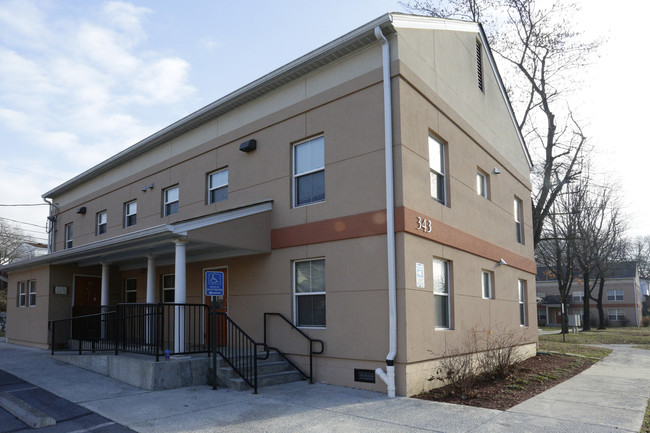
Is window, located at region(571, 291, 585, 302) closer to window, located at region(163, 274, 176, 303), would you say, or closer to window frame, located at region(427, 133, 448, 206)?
window frame, located at region(427, 133, 448, 206)

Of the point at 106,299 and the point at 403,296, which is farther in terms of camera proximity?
the point at 106,299

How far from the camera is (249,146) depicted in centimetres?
1214

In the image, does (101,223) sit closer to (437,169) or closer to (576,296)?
(437,169)

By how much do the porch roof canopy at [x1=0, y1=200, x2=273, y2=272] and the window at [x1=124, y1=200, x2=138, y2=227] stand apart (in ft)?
9.11

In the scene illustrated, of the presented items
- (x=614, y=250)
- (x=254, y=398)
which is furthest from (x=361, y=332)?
(x=614, y=250)

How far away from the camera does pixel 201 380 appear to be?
962 centimetres

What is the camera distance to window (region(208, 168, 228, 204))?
518 inches

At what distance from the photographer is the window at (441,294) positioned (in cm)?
1051

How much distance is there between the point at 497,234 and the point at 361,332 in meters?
6.84

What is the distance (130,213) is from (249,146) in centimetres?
658

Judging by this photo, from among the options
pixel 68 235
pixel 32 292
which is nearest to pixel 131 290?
pixel 32 292

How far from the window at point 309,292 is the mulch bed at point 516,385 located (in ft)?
8.30

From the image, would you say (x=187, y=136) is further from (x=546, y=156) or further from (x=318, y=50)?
(x=546, y=156)

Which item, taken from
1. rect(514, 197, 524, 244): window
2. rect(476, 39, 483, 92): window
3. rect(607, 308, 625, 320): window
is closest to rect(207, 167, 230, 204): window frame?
rect(476, 39, 483, 92): window
